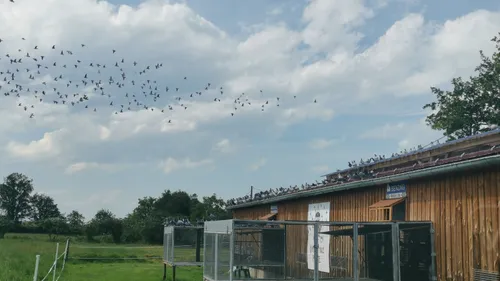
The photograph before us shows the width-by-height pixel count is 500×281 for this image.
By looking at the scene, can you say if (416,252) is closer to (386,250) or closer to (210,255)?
(386,250)

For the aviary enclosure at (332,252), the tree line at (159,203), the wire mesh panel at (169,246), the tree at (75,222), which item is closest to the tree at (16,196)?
the tree line at (159,203)

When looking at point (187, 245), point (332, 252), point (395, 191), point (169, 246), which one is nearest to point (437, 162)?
point (395, 191)

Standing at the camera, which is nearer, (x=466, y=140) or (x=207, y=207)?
(x=466, y=140)

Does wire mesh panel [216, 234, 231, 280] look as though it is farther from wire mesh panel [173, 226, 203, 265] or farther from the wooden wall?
wire mesh panel [173, 226, 203, 265]

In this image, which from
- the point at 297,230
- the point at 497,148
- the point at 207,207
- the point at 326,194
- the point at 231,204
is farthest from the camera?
the point at 207,207

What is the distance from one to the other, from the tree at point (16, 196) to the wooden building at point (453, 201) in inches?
4112

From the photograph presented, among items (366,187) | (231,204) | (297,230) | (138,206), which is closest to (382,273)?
(297,230)

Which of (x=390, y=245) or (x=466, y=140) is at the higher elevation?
(x=466, y=140)

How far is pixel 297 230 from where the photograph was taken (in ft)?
41.5

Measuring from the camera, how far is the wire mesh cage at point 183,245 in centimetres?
2225

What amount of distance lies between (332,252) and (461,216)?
10.1 feet

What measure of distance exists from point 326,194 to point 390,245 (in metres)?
5.39

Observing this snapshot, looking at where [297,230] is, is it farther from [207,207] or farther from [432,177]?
[207,207]

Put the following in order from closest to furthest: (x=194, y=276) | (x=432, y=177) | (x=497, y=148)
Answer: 1. (x=497, y=148)
2. (x=432, y=177)
3. (x=194, y=276)
